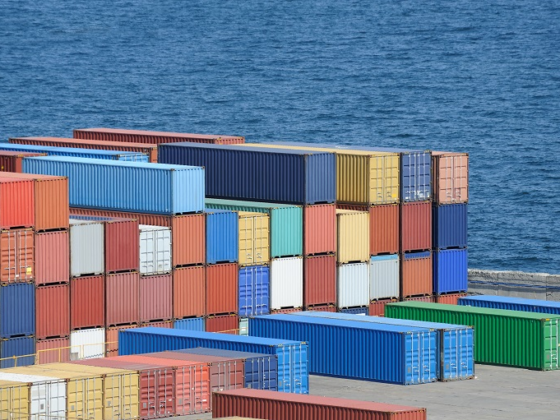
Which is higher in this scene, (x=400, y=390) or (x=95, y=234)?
(x=95, y=234)

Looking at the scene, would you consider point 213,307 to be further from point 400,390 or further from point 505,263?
point 505,263

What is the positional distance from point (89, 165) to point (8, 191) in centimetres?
1026

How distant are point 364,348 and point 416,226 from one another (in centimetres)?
1433

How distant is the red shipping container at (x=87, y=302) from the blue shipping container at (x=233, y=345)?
2.30 m

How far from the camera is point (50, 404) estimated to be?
5981 centimetres

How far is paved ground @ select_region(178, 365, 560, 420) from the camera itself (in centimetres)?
6488

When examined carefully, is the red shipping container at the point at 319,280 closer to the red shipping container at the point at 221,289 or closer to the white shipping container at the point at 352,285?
the white shipping container at the point at 352,285

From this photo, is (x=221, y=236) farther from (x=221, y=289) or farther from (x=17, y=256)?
(x=17, y=256)

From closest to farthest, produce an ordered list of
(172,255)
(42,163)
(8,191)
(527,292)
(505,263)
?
(8,191) < (172,255) < (42,163) < (527,292) < (505,263)

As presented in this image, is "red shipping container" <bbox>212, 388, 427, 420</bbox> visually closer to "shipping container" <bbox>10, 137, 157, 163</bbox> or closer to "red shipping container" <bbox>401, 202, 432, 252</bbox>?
"red shipping container" <bbox>401, 202, 432, 252</bbox>

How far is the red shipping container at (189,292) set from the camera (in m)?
75.8

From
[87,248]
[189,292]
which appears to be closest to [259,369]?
[189,292]

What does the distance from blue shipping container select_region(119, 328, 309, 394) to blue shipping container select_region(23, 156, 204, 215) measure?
7.23 meters

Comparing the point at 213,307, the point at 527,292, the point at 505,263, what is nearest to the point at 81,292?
the point at 213,307
